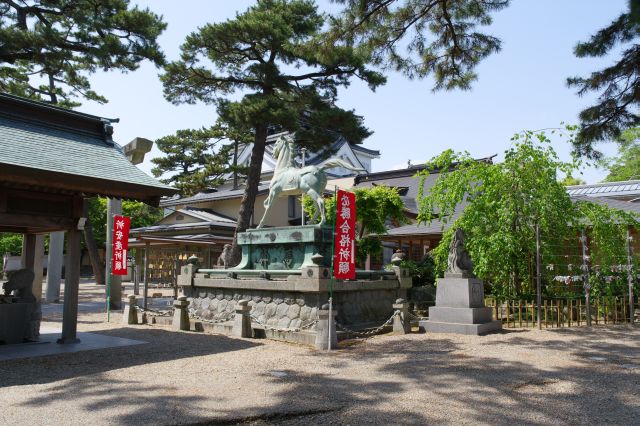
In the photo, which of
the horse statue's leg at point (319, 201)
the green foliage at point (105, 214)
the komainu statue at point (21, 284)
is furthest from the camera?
the green foliage at point (105, 214)

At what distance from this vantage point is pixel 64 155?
30.3 feet

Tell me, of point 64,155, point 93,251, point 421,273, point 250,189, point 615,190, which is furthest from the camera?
point 93,251

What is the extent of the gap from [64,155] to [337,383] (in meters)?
6.28

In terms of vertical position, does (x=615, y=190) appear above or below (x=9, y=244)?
above

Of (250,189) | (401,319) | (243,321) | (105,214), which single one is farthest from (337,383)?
(105,214)

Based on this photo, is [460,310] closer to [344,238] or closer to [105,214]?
[344,238]

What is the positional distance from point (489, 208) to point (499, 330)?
12.5ft

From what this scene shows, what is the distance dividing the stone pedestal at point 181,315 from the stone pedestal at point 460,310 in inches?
221

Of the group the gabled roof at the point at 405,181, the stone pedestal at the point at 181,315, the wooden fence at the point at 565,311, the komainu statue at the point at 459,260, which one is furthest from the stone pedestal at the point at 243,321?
the gabled roof at the point at 405,181

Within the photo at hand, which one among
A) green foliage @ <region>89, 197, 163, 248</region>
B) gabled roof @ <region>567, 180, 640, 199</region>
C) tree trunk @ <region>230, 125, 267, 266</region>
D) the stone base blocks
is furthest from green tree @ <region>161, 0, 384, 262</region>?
green foliage @ <region>89, 197, 163, 248</region>

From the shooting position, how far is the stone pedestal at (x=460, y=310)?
11.2 meters

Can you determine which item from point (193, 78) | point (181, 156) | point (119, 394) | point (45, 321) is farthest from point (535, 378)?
point (181, 156)

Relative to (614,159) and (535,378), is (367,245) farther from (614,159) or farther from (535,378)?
(614,159)

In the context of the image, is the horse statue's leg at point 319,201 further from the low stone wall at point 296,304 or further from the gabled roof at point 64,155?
the gabled roof at point 64,155
